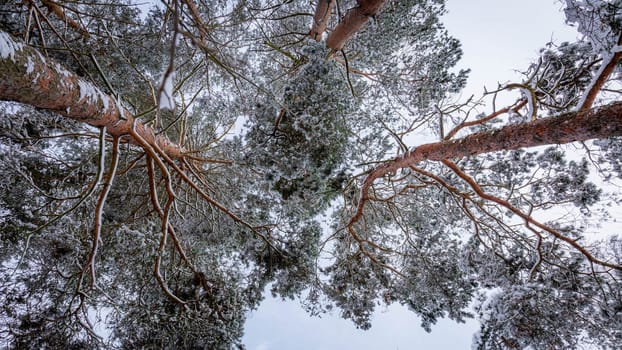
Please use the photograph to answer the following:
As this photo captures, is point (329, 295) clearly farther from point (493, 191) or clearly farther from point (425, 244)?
point (493, 191)

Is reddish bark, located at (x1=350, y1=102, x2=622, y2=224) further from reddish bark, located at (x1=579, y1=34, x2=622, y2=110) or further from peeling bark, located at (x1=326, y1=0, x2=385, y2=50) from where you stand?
peeling bark, located at (x1=326, y1=0, x2=385, y2=50)

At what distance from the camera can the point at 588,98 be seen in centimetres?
247

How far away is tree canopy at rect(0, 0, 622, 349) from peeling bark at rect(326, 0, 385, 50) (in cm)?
3

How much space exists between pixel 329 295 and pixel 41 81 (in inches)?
187

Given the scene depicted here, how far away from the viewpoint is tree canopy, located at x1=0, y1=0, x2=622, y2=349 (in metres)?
2.67

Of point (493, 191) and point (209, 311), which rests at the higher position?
point (493, 191)

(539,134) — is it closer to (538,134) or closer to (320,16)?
(538,134)

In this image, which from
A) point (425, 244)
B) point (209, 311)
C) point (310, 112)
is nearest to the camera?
point (310, 112)

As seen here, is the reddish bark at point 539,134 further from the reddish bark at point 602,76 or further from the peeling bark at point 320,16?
the peeling bark at point 320,16

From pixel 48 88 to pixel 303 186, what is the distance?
2.26 meters

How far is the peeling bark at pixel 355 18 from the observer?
10.2 ft

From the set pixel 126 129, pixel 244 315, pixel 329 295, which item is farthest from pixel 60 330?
pixel 329 295

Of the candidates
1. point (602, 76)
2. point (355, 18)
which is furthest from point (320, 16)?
point (602, 76)

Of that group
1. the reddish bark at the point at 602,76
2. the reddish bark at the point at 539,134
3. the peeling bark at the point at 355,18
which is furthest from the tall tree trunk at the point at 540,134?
the peeling bark at the point at 355,18
